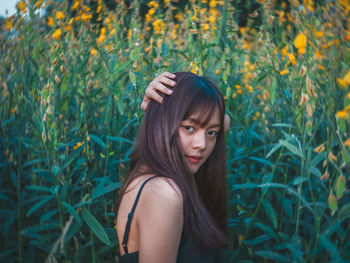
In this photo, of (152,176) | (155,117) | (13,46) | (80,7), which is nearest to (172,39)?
(80,7)

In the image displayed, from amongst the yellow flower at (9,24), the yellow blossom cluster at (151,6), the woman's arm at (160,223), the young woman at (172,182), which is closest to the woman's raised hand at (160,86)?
the young woman at (172,182)

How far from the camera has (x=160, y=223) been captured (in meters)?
1.03

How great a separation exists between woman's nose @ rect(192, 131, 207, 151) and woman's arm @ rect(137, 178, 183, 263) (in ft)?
0.70

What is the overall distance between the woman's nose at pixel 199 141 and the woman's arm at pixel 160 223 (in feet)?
0.70

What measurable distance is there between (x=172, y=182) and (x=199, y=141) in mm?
205

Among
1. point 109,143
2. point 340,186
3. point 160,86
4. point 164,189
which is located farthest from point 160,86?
point 340,186

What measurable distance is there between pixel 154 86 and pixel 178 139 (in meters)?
0.26

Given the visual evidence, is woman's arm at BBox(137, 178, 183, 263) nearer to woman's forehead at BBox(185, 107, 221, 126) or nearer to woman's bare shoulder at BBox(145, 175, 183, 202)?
woman's bare shoulder at BBox(145, 175, 183, 202)

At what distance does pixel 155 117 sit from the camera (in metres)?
1.27

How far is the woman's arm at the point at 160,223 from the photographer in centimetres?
104

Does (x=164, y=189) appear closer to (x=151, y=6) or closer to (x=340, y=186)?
(x=340, y=186)

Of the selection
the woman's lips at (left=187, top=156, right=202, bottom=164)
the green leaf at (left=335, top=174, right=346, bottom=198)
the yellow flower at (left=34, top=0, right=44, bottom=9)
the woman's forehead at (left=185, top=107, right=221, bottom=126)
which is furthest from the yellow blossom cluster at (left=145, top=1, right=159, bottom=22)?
the green leaf at (left=335, top=174, right=346, bottom=198)

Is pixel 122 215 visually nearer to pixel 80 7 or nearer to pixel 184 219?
pixel 184 219

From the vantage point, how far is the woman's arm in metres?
1.04
